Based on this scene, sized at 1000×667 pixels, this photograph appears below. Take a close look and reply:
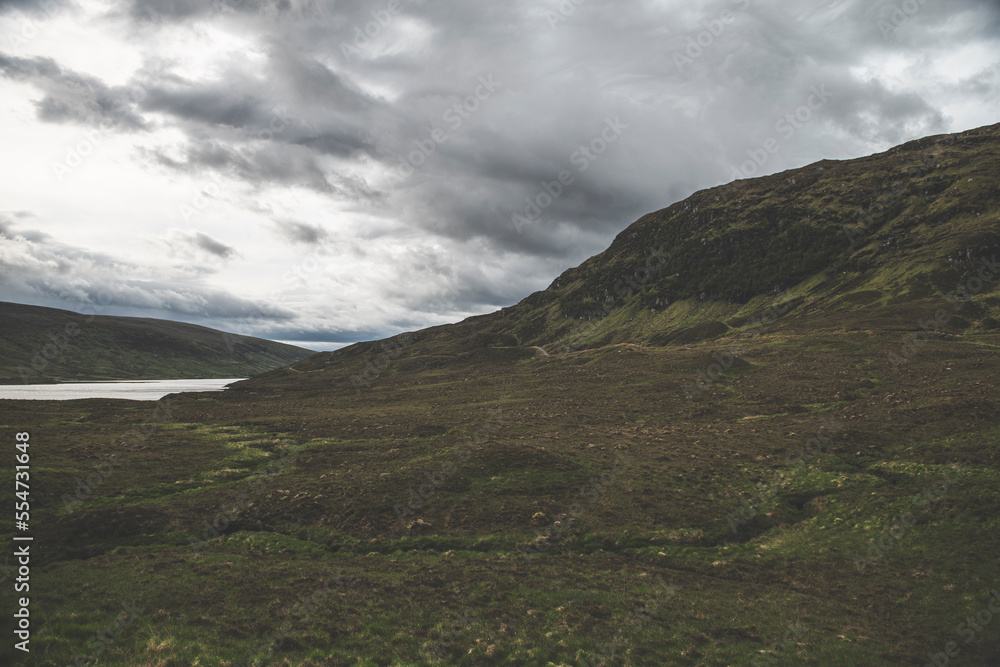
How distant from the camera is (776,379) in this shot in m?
75.4

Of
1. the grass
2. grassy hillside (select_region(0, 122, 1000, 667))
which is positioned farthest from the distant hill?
the grass

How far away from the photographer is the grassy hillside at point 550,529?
1772cm

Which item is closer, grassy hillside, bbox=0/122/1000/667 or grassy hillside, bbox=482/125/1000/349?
grassy hillside, bbox=0/122/1000/667

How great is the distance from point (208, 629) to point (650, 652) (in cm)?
1752

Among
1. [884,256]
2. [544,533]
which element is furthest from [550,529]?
[884,256]

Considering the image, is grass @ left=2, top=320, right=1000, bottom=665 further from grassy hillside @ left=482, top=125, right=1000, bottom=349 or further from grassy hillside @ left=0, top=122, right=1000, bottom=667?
grassy hillside @ left=482, top=125, right=1000, bottom=349

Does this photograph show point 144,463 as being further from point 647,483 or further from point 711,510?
point 711,510

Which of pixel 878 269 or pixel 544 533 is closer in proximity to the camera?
pixel 544 533

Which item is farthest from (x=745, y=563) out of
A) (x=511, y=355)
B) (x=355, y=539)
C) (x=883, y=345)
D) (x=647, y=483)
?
(x=511, y=355)

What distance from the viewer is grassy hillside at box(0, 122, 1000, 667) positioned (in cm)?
1772

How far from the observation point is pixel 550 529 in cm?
3028

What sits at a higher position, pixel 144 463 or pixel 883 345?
pixel 883 345

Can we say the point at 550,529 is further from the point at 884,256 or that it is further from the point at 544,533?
the point at 884,256

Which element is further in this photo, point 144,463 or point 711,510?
point 144,463
